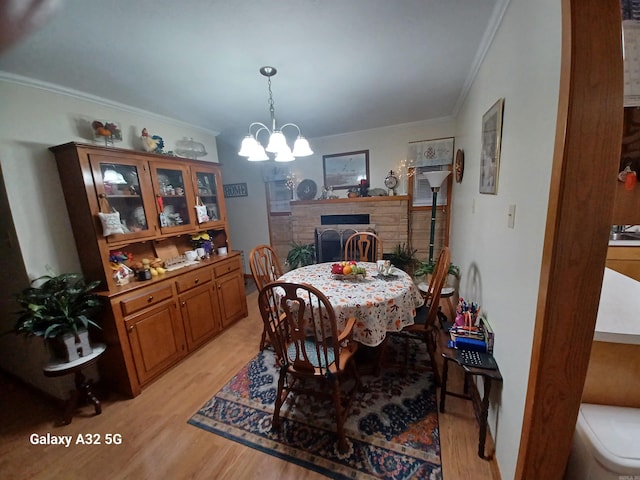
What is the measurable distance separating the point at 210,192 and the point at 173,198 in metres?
0.41

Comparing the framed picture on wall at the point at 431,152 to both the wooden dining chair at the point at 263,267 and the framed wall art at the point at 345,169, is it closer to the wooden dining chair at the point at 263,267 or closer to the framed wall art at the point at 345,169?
the framed wall art at the point at 345,169

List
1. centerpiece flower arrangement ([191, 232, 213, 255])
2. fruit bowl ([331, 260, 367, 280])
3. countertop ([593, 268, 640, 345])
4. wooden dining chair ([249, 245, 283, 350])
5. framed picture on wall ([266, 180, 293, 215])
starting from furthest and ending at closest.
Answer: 1. framed picture on wall ([266, 180, 293, 215])
2. centerpiece flower arrangement ([191, 232, 213, 255])
3. wooden dining chair ([249, 245, 283, 350])
4. fruit bowl ([331, 260, 367, 280])
5. countertop ([593, 268, 640, 345])

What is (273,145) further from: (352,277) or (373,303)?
(373,303)

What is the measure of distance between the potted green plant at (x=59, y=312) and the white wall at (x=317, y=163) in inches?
107

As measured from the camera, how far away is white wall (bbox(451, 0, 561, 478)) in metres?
0.86

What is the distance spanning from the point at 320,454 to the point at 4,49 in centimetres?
186

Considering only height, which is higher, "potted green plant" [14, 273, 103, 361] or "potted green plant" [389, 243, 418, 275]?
"potted green plant" [14, 273, 103, 361]

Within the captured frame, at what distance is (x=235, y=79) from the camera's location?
184 cm

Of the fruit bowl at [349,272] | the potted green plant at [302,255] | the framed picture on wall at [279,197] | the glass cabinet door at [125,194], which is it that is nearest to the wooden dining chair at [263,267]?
the fruit bowl at [349,272]

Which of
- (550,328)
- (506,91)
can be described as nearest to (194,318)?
(550,328)

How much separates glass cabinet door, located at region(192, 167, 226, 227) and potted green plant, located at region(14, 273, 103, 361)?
1197 mm

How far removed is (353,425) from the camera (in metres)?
1.49

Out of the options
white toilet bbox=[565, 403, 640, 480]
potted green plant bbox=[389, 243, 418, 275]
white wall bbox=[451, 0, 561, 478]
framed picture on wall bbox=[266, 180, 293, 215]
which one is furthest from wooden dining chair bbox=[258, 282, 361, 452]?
framed picture on wall bbox=[266, 180, 293, 215]

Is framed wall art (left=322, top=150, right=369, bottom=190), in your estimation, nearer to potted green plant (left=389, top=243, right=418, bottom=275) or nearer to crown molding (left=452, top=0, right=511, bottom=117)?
potted green plant (left=389, top=243, right=418, bottom=275)
